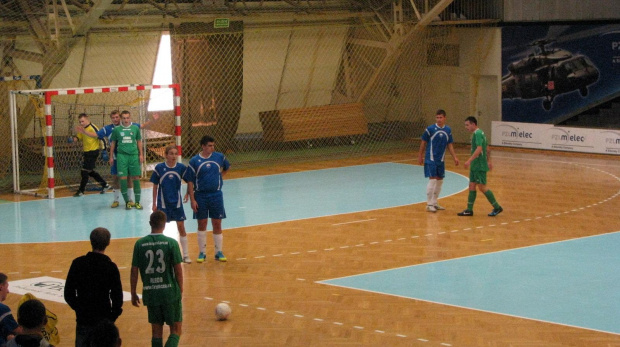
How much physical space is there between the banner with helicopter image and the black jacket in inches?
837

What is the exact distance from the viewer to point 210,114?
25953mm

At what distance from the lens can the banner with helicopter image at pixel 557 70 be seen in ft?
85.5

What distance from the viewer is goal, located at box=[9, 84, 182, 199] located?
19.4m

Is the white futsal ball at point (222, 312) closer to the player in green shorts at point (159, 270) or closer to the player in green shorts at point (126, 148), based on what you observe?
the player in green shorts at point (159, 270)

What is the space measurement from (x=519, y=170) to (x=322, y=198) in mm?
6039

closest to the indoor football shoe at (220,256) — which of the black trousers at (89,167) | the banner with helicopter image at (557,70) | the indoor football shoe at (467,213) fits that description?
the indoor football shoe at (467,213)

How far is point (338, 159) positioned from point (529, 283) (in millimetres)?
13660

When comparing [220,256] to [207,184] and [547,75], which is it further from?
[547,75]

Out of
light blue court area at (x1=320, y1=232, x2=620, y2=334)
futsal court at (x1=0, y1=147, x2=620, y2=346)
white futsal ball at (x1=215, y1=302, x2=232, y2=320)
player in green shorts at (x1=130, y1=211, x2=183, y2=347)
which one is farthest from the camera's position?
light blue court area at (x1=320, y1=232, x2=620, y2=334)

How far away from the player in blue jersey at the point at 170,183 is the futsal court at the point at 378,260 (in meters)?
0.92

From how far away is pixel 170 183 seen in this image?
503 inches

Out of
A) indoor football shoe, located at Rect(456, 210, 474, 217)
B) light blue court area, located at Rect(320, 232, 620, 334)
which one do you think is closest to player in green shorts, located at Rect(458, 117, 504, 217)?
indoor football shoe, located at Rect(456, 210, 474, 217)

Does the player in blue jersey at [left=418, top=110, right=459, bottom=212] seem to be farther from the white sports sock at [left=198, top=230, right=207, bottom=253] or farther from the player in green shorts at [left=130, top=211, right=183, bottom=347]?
the player in green shorts at [left=130, top=211, right=183, bottom=347]

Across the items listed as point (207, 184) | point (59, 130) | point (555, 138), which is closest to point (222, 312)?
point (207, 184)
